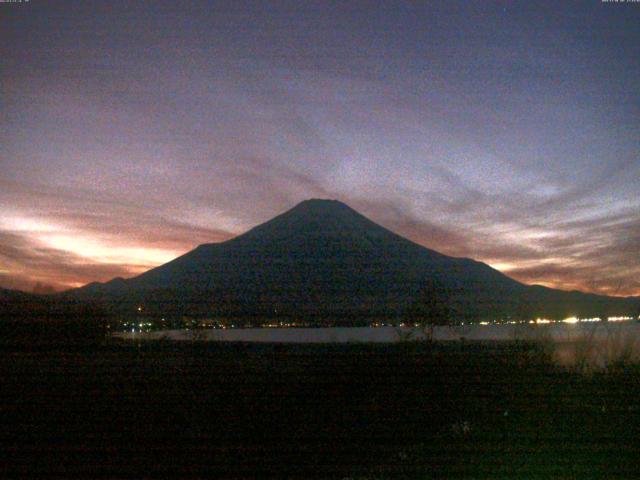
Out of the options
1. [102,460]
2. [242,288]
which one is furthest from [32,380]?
[242,288]

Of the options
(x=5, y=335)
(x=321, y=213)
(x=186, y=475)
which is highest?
(x=321, y=213)

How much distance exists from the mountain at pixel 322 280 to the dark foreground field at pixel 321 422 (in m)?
13.6

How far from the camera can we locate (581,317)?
22.6 feet

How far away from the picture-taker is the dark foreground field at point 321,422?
332 cm

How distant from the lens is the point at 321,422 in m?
6.73

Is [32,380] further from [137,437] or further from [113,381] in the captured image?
[137,437]

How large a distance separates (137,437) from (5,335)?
6439mm

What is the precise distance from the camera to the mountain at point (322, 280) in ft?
105

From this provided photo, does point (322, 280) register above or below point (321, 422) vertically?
above

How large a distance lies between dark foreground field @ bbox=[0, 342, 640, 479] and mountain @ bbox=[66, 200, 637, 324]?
536 inches

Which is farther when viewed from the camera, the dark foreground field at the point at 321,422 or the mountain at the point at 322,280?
the mountain at the point at 322,280

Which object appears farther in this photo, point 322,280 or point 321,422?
point 322,280

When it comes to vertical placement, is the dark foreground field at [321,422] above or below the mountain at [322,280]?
below

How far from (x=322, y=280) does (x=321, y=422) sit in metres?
46.9
